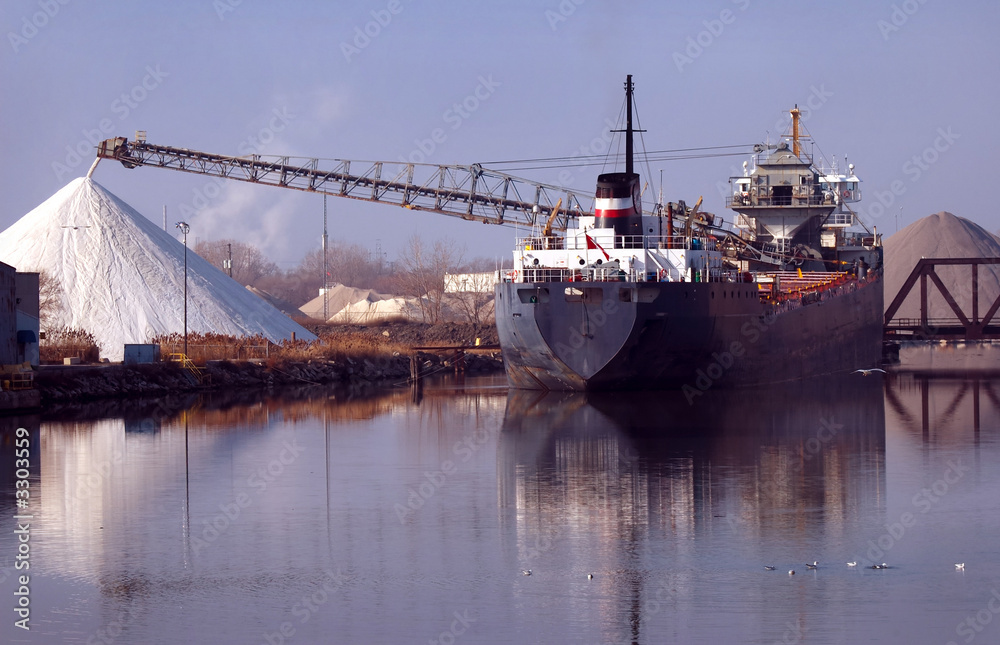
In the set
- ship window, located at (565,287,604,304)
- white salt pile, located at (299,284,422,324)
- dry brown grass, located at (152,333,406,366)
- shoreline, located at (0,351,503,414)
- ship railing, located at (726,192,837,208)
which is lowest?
shoreline, located at (0,351,503,414)

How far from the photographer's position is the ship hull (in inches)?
1313

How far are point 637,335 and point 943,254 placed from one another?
110 m

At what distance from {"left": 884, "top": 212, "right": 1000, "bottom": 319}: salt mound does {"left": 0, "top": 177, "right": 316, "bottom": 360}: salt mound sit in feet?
275

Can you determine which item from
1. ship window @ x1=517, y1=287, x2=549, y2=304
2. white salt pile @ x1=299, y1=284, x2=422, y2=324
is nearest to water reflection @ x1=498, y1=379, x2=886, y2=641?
ship window @ x1=517, y1=287, x2=549, y2=304

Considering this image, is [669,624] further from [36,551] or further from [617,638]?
[36,551]

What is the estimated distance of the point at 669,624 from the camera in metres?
11.7

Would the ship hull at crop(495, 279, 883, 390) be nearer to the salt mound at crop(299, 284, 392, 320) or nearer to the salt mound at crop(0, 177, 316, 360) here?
the salt mound at crop(0, 177, 316, 360)

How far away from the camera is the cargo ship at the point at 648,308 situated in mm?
33531

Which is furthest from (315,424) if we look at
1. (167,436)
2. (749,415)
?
(749,415)

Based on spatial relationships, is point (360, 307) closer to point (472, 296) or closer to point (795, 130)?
point (472, 296)

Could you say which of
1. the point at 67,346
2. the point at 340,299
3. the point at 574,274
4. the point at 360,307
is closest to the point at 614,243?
the point at 574,274

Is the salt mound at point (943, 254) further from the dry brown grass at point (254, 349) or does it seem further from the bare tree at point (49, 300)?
the bare tree at point (49, 300)

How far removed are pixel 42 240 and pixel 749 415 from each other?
38.6m

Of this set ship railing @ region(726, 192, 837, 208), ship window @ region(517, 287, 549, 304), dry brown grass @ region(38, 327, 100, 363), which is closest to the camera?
ship window @ region(517, 287, 549, 304)
